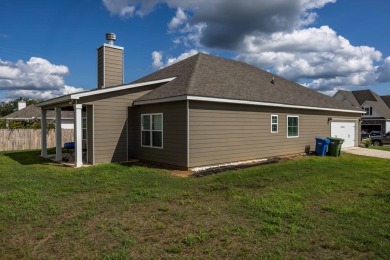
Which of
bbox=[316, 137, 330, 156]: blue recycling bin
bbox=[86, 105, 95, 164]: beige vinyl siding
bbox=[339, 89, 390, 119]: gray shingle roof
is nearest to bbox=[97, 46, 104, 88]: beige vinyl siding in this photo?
bbox=[86, 105, 95, 164]: beige vinyl siding

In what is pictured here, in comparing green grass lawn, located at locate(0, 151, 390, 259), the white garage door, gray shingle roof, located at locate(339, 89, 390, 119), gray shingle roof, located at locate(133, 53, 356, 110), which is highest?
gray shingle roof, located at locate(339, 89, 390, 119)

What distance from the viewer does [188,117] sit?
37.7ft

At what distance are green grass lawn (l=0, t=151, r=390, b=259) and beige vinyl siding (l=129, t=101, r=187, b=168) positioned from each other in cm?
186

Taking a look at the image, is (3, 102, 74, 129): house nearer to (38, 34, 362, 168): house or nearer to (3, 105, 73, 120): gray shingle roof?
(3, 105, 73, 120): gray shingle roof

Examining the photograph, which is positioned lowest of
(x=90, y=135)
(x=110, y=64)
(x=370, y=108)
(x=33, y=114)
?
(x=90, y=135)

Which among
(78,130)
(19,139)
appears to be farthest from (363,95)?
(78,130)

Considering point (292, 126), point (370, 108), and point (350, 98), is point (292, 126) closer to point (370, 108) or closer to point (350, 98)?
point (370, 108)

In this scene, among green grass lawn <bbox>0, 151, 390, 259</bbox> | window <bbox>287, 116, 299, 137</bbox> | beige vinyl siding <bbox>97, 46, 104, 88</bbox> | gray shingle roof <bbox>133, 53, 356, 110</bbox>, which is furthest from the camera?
window <bbox>287, 116, 299, 137</bbox>

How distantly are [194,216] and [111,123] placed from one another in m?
8.13

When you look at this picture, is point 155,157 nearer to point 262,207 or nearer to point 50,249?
point 262,207

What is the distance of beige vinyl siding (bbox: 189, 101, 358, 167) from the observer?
38.9 feet

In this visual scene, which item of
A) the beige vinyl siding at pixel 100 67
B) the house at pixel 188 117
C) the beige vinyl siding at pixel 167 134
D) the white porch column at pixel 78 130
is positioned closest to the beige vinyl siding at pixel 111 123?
the house at pixel 188 117

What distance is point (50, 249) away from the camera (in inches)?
178

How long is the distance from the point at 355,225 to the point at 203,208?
112 inches
